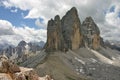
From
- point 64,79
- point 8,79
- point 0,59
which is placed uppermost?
point 0,59

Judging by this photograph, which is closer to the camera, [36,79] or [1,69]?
[1,69]

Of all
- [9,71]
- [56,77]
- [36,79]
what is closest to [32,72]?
[36,79]

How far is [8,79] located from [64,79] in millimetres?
169233

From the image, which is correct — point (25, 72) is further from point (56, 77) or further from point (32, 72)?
point (56, 77)

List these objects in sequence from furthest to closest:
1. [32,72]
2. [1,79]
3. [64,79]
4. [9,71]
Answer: [64,79]
[32,72]
[9,71]
[1,79]

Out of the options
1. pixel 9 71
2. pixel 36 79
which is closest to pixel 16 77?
pixel 9 71

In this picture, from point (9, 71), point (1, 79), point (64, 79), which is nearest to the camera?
point (1, 79)

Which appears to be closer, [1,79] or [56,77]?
[1,79]

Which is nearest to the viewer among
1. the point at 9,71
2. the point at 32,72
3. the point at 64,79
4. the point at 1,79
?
the point at 1,79

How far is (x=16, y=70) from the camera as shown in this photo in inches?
1244

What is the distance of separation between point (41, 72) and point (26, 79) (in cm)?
16905

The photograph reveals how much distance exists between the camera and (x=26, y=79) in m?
31.6

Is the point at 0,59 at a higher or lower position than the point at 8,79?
higher

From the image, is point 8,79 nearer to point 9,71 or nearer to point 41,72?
point 9,71
